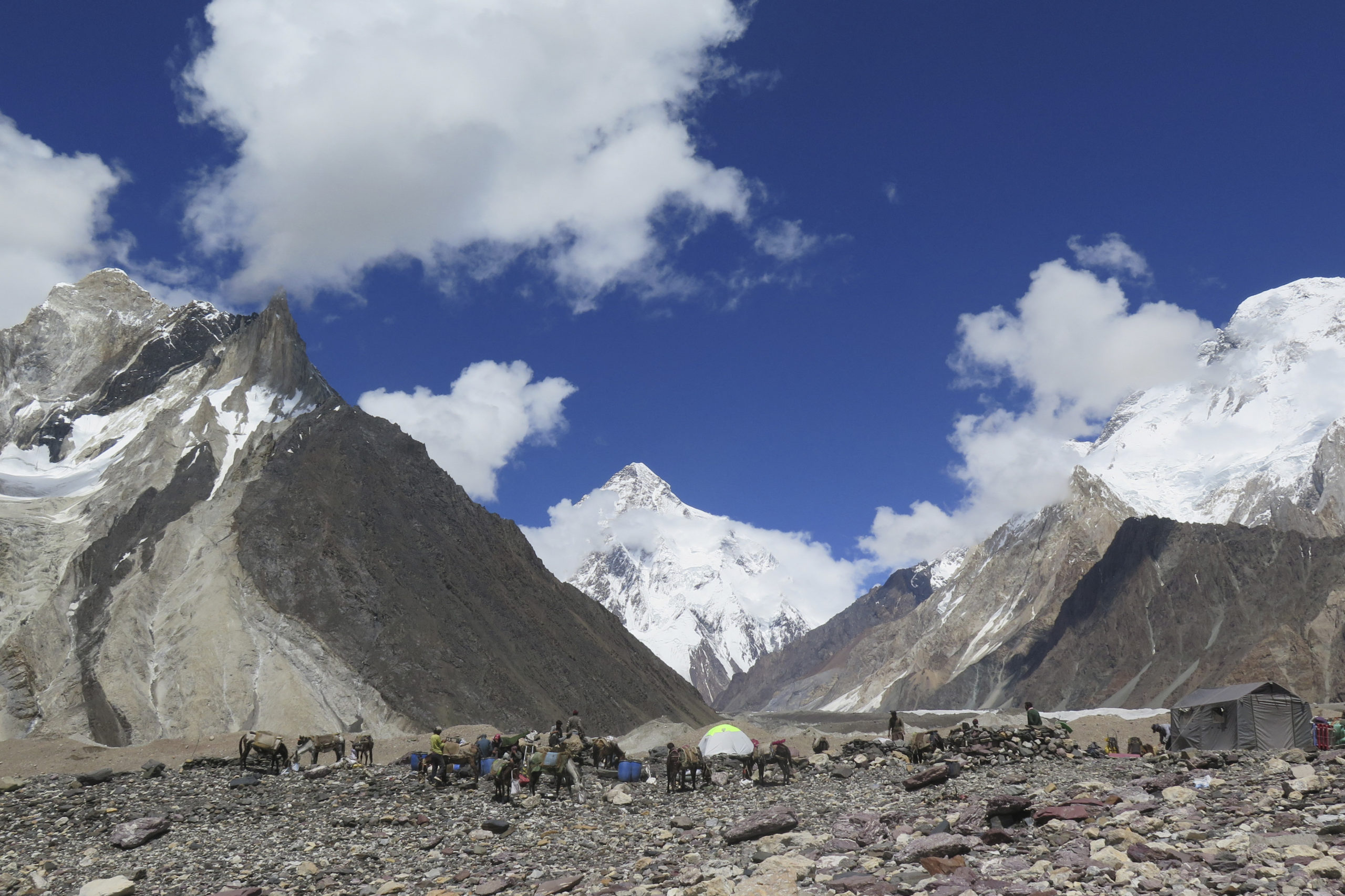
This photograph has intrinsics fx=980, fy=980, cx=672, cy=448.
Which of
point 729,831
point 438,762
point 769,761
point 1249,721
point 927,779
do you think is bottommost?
point 729,831

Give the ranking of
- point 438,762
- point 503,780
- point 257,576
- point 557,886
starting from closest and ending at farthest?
point 557,886 < point 503,780 < point 438,762 < point 257,576

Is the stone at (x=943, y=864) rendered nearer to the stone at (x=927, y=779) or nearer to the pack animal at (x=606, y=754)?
the stone at (x=927, y=779)

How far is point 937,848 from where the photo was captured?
15531 mm

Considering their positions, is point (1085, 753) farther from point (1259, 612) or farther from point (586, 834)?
point (1259, 612)

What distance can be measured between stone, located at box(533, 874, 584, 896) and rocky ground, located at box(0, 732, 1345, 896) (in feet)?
0.16

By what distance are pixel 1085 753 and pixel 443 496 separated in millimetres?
94989

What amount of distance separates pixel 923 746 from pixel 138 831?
2261cm

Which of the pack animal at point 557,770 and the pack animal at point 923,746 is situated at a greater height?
the pack animal at point 923,746

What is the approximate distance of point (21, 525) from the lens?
3994 inches

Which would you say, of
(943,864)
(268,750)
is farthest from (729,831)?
(268,750)

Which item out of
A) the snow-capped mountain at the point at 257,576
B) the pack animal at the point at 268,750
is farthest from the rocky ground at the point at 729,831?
the snow-capped mountain at the point at 257,576

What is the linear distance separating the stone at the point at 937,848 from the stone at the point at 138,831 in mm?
18249

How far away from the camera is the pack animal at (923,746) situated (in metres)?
31.5

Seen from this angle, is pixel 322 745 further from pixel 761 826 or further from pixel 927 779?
pixel 927 779
